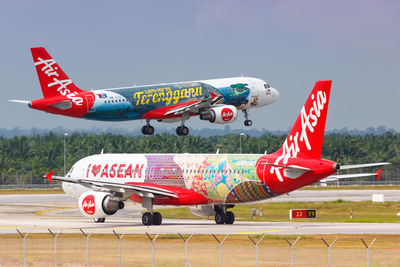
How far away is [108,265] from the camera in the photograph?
37.3m

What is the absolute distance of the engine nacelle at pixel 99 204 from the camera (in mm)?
66438

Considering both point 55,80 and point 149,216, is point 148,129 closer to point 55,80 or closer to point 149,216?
point 55,80

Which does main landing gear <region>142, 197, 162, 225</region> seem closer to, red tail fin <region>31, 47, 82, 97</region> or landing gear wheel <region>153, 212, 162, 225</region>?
landing gear wheel <region>153, 212, 162, 225</region>

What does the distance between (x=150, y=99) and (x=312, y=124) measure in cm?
1143

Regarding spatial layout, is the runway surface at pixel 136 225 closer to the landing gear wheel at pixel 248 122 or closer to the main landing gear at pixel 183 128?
the main landing gear at pixel 183 128

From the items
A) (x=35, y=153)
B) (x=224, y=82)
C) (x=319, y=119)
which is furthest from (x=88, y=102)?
(x=35, y=153)

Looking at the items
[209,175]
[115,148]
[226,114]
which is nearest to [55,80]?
[226,114]

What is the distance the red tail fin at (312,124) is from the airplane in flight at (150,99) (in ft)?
12.0

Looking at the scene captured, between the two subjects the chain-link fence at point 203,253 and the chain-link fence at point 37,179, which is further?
the chain-link fence at point 37,179

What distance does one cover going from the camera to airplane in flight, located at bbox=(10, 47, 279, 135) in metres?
55.8

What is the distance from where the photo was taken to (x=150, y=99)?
58344mm

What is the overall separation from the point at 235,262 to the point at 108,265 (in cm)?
567

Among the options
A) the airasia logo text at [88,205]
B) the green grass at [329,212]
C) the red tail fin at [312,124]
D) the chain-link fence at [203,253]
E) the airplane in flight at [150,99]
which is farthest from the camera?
the green grass at [329,212]

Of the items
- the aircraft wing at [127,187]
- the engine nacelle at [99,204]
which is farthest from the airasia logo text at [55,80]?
the engine nacelle at [99,204]
